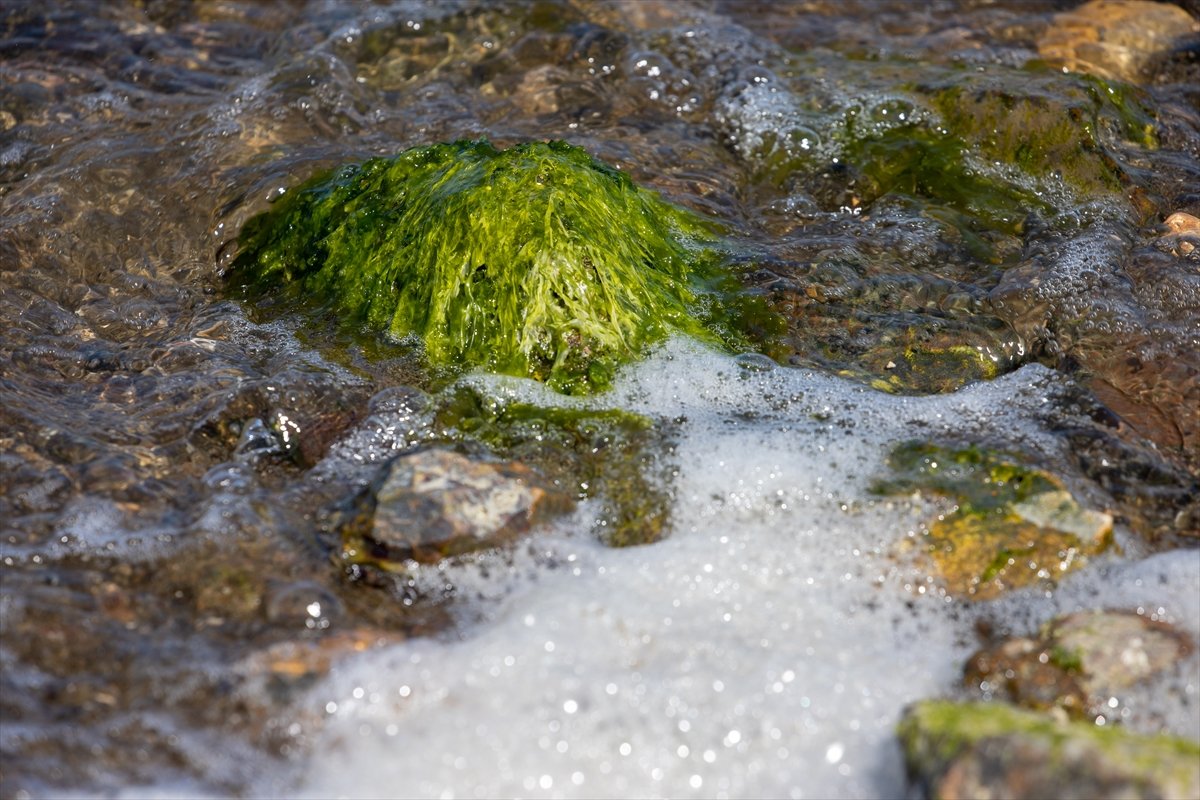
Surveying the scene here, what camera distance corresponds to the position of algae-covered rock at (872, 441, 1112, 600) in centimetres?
344

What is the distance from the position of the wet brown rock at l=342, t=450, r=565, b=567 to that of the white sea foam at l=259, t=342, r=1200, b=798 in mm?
107

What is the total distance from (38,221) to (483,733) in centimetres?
352

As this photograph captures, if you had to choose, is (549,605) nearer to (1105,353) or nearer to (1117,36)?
(1105,353)

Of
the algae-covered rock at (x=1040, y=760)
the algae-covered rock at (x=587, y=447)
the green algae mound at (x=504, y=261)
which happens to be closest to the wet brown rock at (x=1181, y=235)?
the green algae mound at (x=504, y=261)

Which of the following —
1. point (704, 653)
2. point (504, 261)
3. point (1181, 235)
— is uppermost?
point (504, 261)

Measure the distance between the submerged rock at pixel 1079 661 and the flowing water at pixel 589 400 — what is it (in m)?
0.08

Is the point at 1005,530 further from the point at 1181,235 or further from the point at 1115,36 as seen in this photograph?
the point at 1115,36

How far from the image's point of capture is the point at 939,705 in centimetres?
294

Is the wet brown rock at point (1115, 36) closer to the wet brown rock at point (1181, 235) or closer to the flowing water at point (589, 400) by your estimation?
the flowing water at point (589, 400)

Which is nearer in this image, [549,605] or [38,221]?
[549,605]

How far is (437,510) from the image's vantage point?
3.50 meters

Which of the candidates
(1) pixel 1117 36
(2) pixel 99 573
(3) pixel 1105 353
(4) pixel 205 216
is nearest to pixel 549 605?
(2) pixel 99 573

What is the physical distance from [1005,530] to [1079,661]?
19.7 inches

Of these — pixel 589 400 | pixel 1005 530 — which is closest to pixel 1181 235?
pixel 1005 530
